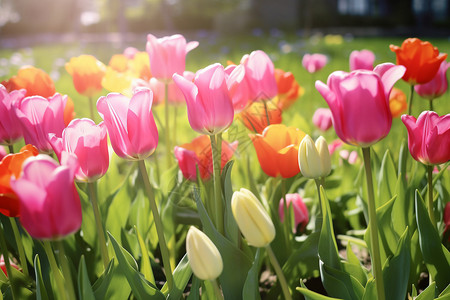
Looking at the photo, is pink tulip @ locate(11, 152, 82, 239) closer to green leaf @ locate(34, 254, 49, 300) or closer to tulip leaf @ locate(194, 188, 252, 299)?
green leaf @ locate(34, 254, 49, 300)

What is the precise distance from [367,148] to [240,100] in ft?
1.44

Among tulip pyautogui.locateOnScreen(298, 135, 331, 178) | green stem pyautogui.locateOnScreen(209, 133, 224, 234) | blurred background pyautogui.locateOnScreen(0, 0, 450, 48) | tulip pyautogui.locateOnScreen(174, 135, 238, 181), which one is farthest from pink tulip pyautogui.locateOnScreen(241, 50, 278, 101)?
blurred background pyautogui.locateOnScreen(0, 0, 450, 48)

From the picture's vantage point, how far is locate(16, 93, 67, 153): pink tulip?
118 cm

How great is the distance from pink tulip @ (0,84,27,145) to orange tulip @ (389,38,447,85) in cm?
108

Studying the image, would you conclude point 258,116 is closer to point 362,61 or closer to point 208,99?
point 208,99

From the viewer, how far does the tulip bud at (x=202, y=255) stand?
0.88m

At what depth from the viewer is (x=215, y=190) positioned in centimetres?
123

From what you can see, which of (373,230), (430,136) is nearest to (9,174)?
(373,230)

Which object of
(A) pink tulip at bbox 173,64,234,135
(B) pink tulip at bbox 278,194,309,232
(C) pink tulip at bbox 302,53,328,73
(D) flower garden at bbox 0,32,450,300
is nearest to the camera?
(D) flower garden at bbox 0,32,450,300

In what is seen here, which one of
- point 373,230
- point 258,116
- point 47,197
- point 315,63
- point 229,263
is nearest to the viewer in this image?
point 47,197

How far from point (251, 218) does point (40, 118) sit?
23.1 inches

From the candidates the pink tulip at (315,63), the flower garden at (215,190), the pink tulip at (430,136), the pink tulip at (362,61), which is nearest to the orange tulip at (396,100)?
the flower garden at (215,190)

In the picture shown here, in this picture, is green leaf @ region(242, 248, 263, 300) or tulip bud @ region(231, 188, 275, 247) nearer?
tulip bud @ region(231, 188, 275, 247)

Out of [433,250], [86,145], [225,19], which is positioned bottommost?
[225,19]
